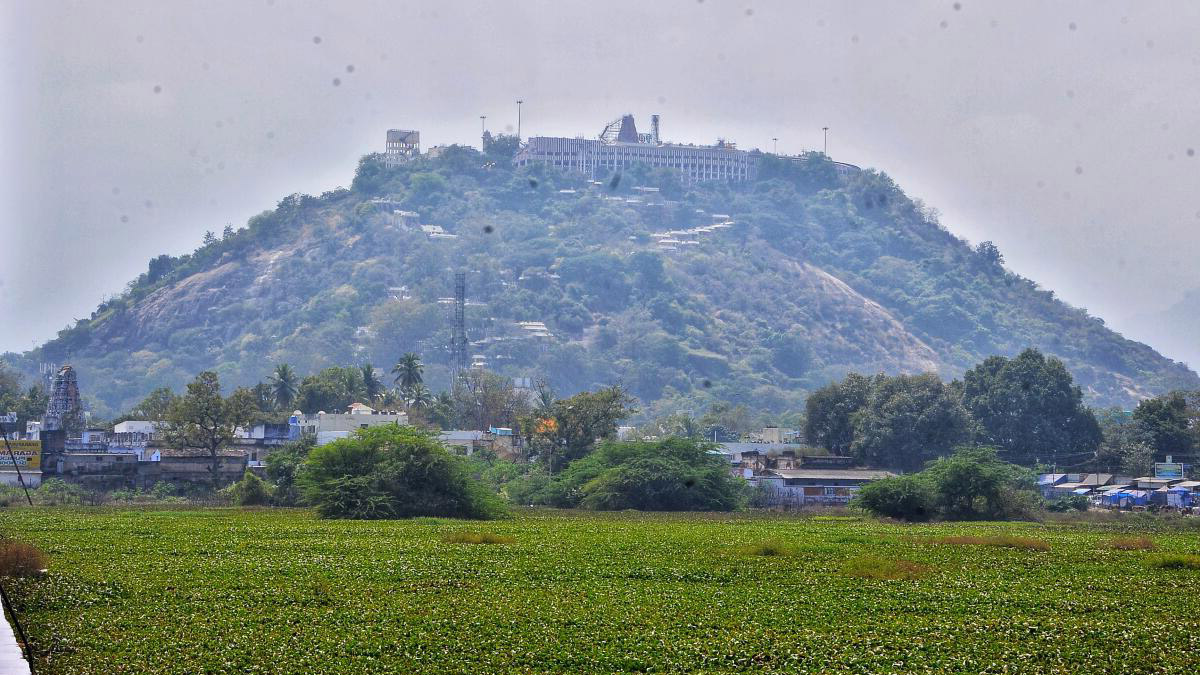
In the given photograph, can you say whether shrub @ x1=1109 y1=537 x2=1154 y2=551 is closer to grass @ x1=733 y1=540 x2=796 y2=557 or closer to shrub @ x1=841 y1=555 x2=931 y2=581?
shrub @ x1=841 y1=555 x2=931 y2=581

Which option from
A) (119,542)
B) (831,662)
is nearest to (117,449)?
(119,542)

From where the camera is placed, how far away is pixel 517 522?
163 feet

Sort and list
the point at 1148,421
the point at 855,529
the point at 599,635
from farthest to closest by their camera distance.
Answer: the point at 1148,421, the point at 855,529, the point at 599,635

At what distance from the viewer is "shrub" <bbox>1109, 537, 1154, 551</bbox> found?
3888cm

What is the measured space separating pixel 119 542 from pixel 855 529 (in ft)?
76.0

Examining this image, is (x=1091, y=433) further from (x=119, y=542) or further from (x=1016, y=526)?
(x=119, y=542)

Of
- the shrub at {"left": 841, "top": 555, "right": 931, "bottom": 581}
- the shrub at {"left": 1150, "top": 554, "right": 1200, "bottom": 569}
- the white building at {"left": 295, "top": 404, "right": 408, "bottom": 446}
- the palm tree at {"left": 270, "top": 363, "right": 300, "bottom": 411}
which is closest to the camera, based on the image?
the shrub at {"left": 841, "top": 555, "right": 931, "bottom": 581}

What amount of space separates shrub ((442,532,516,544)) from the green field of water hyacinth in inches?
5.2

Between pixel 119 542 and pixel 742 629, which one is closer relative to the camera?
pixel 742 629

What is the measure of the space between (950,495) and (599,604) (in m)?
33.5

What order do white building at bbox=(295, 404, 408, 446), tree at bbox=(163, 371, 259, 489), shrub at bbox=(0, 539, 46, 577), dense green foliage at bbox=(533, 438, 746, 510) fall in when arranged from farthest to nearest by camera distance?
white building at bbox=(295, 404, 408, 446)
tree at bbox=(163, 371, 259, 489)
dense green foliage at bbox=(533, 438, 746, 510)
shrub at bbox=(0, 539, 46, 577)

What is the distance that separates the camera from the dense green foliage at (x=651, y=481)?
62.8 meters

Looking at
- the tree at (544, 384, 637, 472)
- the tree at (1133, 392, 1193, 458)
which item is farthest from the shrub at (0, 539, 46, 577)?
the tree at (1133, 392, 1193, 458)

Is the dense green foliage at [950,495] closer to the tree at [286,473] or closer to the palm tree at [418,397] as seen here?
the tree at [286,473]
